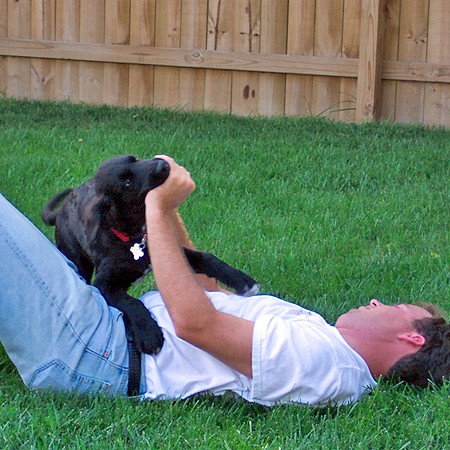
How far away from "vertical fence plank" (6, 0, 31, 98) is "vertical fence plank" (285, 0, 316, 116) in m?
2.62

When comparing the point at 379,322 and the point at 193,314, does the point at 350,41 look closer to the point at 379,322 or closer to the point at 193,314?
the point at 379,322

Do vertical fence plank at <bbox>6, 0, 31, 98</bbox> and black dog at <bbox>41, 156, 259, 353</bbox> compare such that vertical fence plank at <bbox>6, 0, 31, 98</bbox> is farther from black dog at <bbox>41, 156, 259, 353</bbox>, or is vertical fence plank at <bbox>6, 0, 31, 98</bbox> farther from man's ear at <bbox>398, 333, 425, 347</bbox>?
man's ear at <bbox>398, 333, 425, 347</bbox>

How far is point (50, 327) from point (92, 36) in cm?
625

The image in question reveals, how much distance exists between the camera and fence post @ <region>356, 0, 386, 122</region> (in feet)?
25.2

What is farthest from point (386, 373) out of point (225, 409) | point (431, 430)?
point (225, 409)

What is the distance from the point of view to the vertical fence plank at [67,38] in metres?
8.77

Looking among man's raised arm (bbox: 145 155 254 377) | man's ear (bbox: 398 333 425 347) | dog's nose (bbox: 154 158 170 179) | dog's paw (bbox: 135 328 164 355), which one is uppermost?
dog's nose (bbox: 154 158 170 179)

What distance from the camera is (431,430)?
2.82 m

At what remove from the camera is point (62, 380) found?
2.92m

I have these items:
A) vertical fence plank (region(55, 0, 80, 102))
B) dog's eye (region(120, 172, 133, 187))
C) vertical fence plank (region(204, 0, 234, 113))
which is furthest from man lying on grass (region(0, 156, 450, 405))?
vertical fence plank (region(55, 0, 80, 102))

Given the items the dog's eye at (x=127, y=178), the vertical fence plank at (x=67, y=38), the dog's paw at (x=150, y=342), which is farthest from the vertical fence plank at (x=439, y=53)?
the dog's paw at (x=150, y=342)

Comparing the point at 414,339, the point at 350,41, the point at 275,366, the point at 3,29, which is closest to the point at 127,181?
the point at 275,366

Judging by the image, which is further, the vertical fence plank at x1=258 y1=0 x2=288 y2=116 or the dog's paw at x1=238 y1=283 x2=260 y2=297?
the vertical fence plank at x1=258 y1=0 x2=288 y2=116

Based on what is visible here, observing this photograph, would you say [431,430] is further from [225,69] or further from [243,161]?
[225,69]
